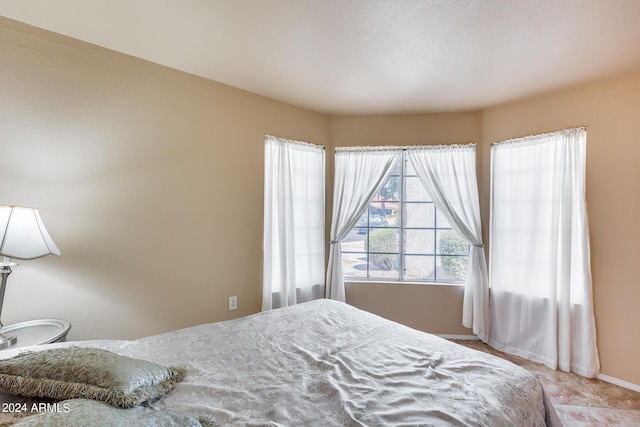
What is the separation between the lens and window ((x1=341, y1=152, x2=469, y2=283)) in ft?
11.3

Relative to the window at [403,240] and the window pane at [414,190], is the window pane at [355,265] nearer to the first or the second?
the window at [403,240]

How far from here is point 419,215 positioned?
11.4 feet

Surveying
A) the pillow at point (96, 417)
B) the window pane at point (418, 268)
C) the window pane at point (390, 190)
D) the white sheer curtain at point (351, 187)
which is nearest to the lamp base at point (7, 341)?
the pillow at point (96, 417)

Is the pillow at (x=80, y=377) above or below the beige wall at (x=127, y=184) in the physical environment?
below

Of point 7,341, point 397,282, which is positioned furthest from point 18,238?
point 397,282

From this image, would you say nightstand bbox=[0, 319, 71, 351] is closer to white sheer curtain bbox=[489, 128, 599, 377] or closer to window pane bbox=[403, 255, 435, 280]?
window pane bbox=[403, 255, 435, 280]

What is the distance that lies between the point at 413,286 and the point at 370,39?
2.54 m

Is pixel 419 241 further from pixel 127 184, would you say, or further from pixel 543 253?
pixel 127 184

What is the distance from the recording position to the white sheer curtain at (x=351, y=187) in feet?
11.2

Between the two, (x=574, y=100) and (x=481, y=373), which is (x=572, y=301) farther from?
(x=481, y=373)

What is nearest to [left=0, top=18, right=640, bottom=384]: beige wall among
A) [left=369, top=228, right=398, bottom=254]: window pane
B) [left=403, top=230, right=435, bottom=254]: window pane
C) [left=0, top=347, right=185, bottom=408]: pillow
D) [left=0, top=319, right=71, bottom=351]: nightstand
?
[left=0, top=319, right=71, bottom=351]: nightstand

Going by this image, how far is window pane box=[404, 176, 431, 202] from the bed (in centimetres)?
199

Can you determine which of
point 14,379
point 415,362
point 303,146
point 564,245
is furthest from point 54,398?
point 564,245

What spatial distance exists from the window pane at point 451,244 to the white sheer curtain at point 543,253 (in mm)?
300
